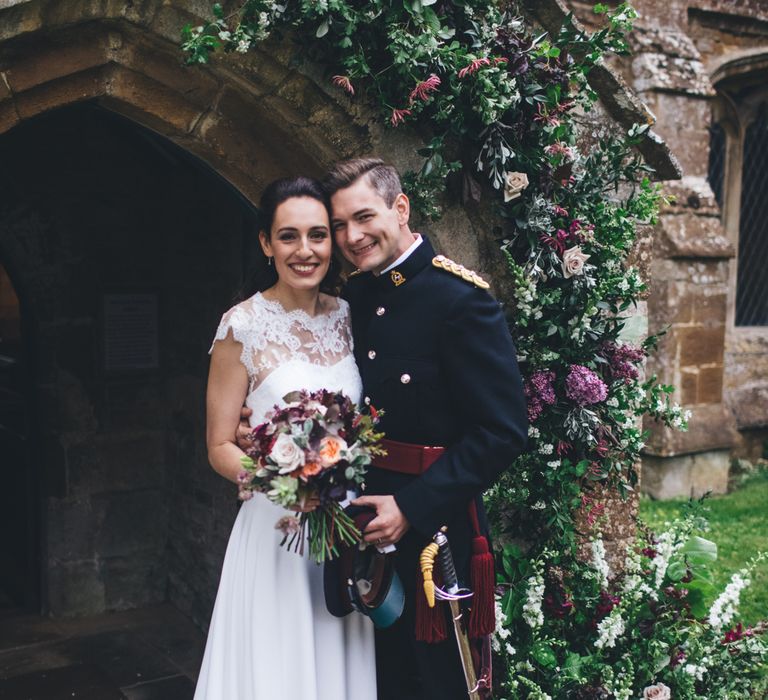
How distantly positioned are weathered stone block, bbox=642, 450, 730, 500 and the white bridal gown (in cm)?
527

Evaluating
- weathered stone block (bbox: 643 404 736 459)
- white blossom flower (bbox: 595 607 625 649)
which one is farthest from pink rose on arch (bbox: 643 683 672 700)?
weathered stone block (bbox: 643 404 736 459)

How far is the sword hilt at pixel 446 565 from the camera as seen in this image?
247 centimetres

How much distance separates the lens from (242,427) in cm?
248

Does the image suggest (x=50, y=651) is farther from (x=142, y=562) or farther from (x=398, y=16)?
(x=398, y=16)

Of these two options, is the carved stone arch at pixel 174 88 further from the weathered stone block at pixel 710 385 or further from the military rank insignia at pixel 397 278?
the weathered stone block at pixel 710 385

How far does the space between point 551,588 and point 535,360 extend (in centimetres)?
92

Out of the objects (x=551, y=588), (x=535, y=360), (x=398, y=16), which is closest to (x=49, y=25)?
(x=398, y=16)

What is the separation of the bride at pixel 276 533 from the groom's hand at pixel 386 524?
0.28m

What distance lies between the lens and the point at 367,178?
247cm

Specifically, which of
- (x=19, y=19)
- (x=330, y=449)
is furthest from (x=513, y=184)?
(x=19, y=19)

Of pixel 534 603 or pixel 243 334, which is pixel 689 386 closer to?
pixel 534 603

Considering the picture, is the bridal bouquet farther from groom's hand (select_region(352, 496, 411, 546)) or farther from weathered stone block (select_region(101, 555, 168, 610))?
weathered stone block (select_region(101, 555, 168, 610))

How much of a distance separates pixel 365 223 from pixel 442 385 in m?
0.51

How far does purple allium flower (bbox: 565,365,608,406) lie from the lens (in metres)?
3.17
